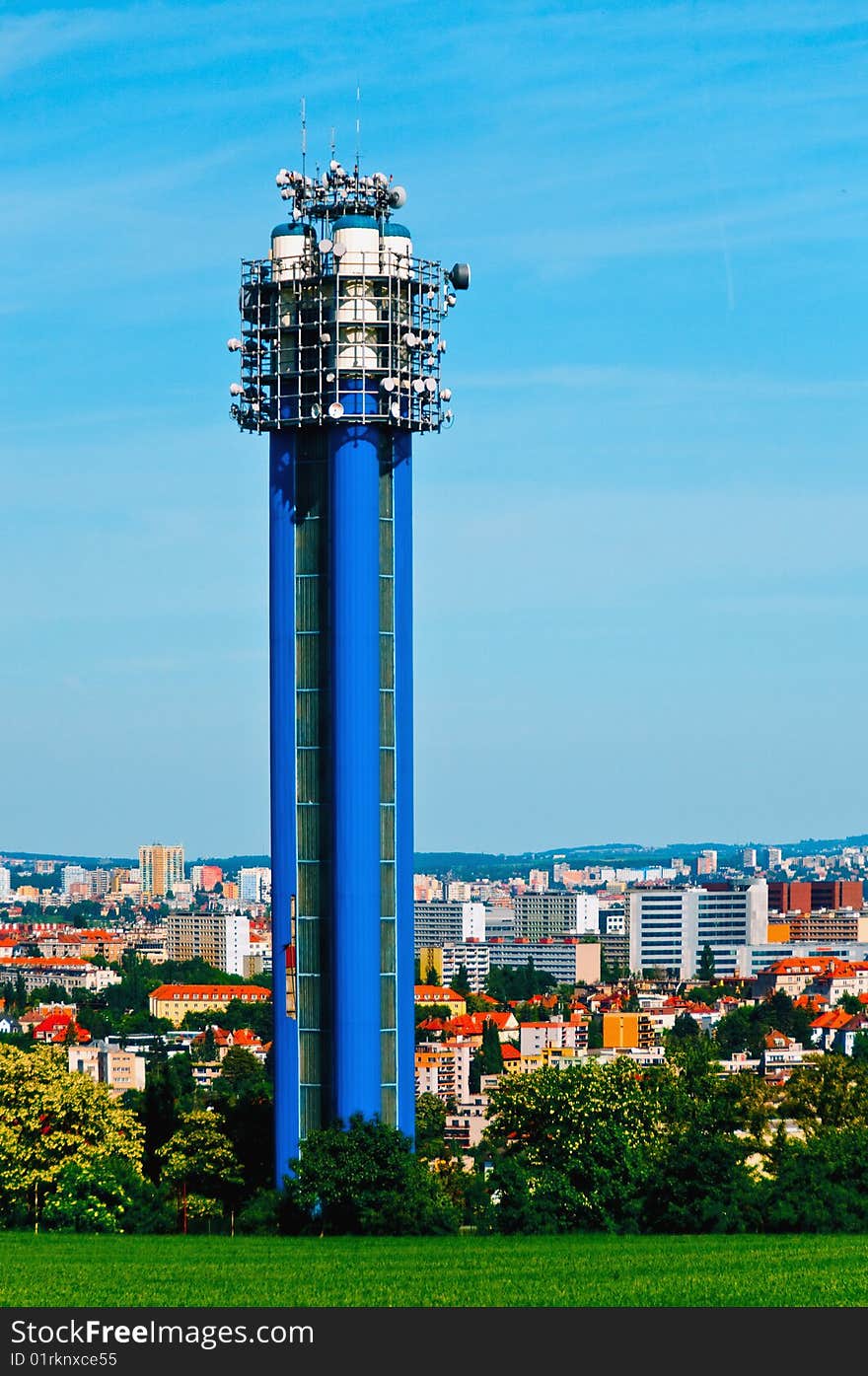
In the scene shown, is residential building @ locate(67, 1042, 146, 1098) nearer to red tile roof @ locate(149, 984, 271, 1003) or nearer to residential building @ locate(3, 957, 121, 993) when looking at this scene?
red tile roof @ locate(149, 984, 271, 1003)

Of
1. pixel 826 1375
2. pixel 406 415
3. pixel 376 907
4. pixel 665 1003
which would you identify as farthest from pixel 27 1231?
pixel 665 1003

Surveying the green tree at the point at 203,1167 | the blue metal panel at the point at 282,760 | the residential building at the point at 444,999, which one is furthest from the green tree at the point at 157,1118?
the residential building at the point at 444,999

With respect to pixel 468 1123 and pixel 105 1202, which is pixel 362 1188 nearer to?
pixel 105 1202

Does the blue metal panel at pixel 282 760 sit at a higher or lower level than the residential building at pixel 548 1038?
higher

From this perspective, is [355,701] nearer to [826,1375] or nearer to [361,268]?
[361,268]

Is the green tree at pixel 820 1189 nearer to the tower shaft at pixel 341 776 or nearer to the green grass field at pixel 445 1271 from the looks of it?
the green grass field at pixel 445 1271

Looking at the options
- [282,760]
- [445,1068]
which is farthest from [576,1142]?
[445,1068]
